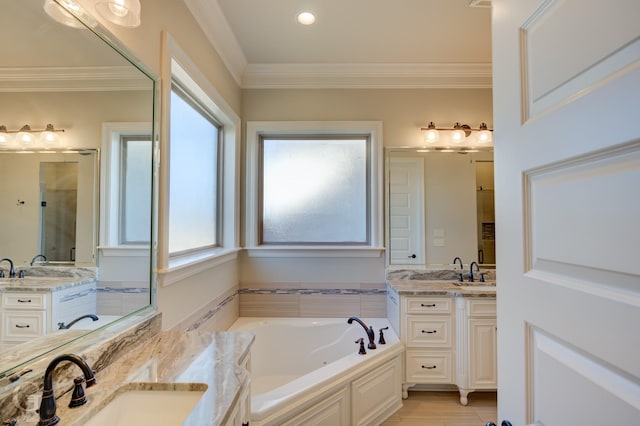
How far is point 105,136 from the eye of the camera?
120 centimetres

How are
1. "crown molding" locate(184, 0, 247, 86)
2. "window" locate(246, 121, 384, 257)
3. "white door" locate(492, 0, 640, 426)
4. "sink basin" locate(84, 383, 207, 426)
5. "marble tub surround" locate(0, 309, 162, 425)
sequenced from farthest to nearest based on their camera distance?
1. "window" locate(246, 121, 384, 257)
2. "crown molding" locate(184, 0, 247, 86)
3. "sink basin" locate(84, 383, 207, 426)
4. "marble tub surround" locate(0, 309, 162, 425)
5. "white door" locate(492, 0, 640, 426)

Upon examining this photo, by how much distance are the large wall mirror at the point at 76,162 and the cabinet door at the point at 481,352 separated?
7.38 ft

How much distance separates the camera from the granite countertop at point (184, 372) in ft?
2.81

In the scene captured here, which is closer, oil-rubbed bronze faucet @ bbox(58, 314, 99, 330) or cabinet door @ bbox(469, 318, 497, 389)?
oil-rubbed bronze faucet @ bbox(58, 314, 99, 330)

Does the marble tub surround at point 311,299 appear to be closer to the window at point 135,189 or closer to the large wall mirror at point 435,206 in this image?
the large wall mirror at point 435,206

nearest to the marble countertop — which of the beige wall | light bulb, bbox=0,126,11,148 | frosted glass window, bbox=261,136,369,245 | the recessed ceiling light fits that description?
frosted glass window, bbox=261,136,369,245

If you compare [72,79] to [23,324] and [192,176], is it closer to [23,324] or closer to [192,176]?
[23,324]

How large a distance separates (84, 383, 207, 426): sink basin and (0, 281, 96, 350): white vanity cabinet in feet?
1.02

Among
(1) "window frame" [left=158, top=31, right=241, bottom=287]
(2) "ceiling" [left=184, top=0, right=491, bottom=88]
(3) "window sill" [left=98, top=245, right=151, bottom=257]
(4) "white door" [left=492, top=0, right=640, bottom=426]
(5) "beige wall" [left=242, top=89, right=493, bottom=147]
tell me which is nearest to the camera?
(4) "white door" [left=492, top=0, right=640, bottom=426]

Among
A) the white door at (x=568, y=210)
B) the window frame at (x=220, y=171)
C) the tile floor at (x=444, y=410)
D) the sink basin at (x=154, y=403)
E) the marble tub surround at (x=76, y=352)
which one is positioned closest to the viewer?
the white door at (x=568, y=210)

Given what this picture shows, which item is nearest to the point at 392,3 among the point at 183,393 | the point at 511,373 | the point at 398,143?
the point at 398,143

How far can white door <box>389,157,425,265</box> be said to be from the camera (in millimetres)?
2891

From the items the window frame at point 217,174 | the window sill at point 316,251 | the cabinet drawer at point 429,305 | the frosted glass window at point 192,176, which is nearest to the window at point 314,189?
the window sill at point 316,251

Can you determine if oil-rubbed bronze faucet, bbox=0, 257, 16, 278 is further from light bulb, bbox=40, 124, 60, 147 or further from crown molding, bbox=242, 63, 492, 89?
crown molding, bbox=242, 63, 492, 89
